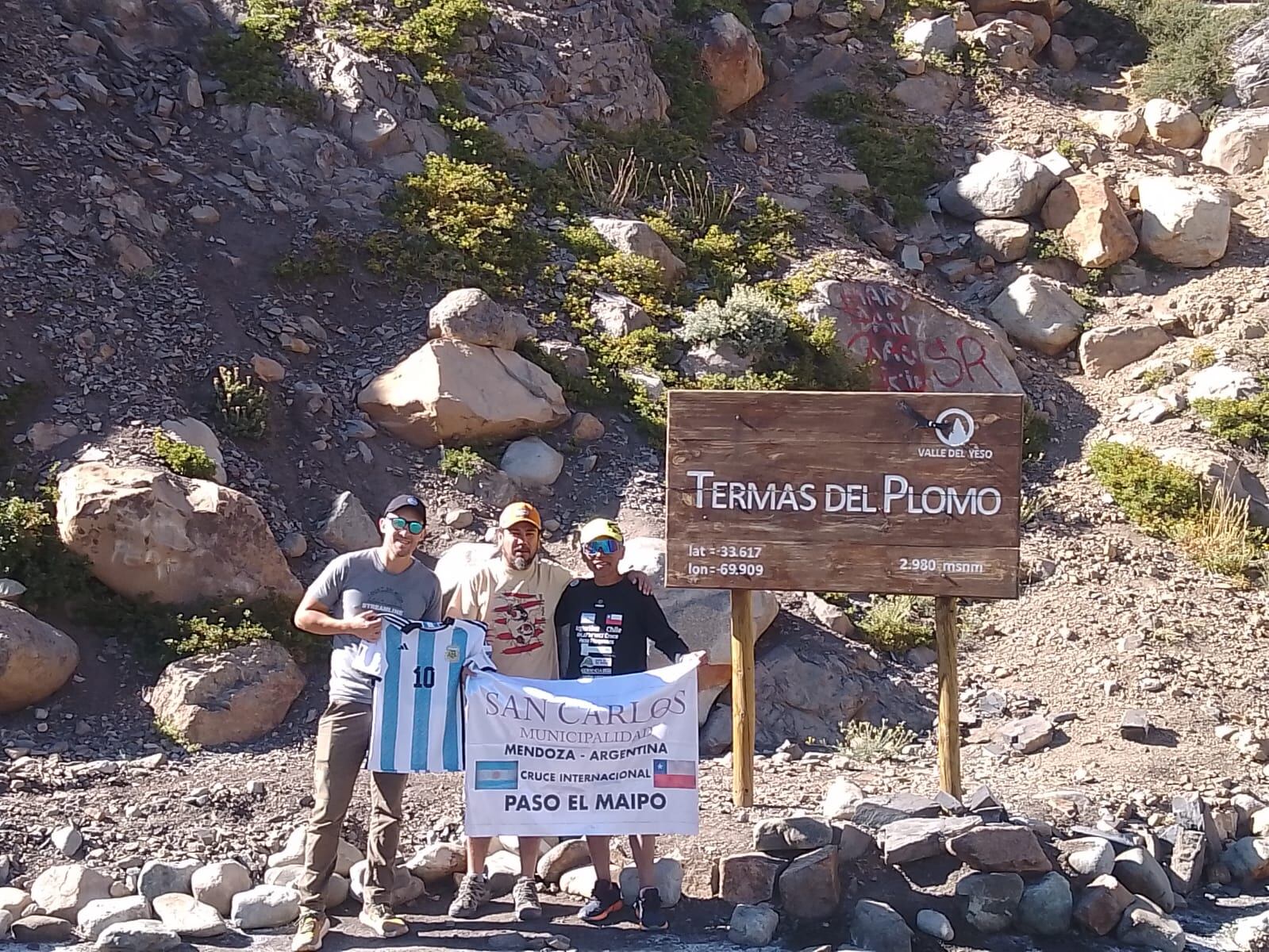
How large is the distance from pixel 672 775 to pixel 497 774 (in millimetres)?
781

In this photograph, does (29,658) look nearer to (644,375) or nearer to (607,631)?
(607,631)

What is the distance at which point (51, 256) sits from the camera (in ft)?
34.3

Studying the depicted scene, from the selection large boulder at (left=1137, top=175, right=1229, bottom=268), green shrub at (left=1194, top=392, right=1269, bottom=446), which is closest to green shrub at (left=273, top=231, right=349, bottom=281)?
green shrub at (left=1194, top=392, right=1269, bottom=446)

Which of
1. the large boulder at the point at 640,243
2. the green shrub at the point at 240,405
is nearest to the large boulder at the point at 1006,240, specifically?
the large boulder at the point at 640,243

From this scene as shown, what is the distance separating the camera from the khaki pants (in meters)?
5.11

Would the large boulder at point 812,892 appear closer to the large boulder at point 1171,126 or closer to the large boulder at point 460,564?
the large boulder at point 460,564

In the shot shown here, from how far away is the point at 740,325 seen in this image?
38.1 ft

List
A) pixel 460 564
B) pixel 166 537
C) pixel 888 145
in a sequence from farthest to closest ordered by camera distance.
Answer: pixel 888 145, pixel 166 537, pixel 460 564

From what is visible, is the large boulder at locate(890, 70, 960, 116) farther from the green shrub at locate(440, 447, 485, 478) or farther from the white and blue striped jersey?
the white and blue striped jersey

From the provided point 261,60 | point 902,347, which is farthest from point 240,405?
point 902,347

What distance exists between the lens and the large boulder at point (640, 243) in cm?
1262

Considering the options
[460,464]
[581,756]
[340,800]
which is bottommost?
[340,800]

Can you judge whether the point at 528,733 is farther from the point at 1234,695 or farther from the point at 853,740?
the point at 1234,695

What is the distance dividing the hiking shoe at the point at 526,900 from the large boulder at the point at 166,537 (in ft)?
12.3
